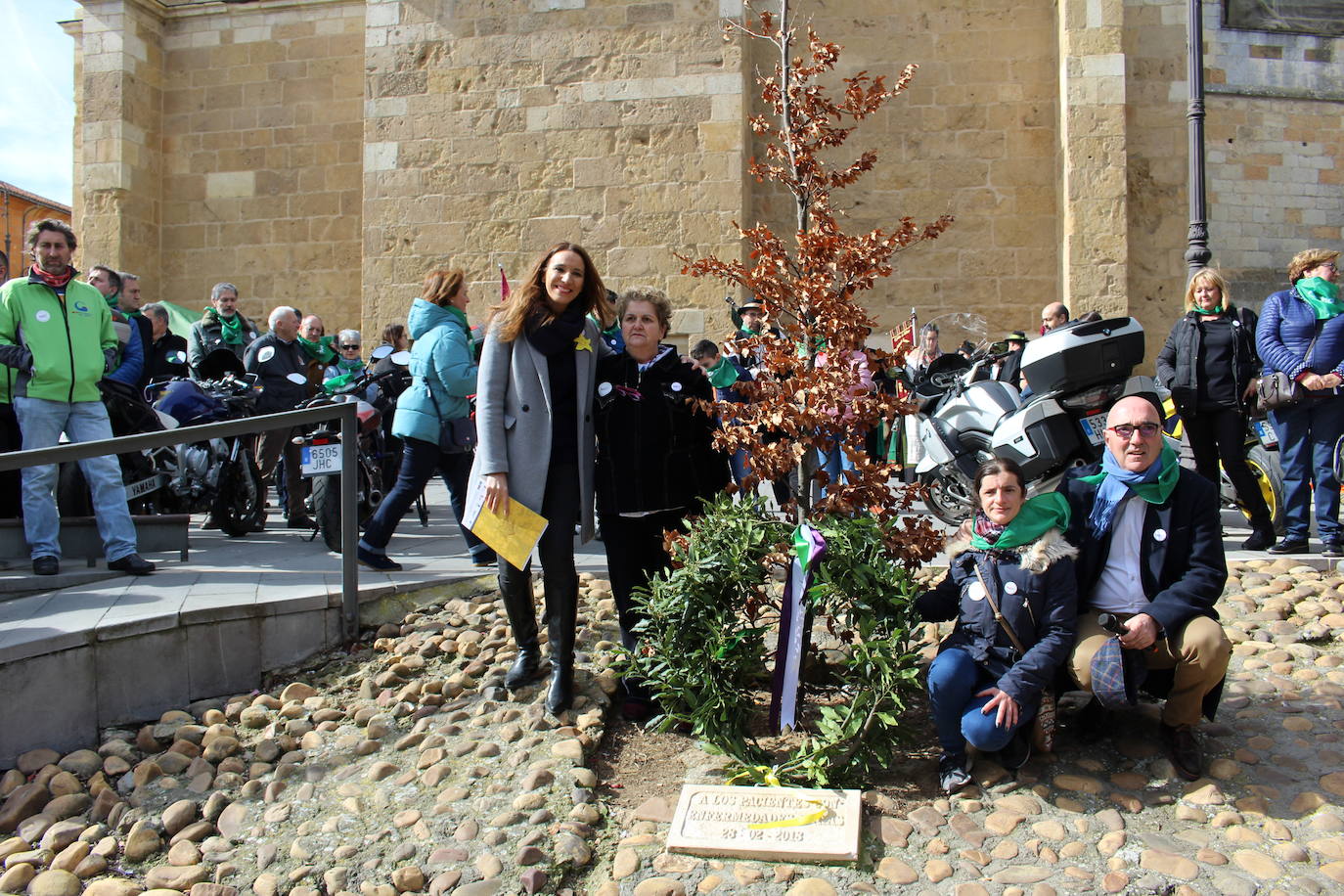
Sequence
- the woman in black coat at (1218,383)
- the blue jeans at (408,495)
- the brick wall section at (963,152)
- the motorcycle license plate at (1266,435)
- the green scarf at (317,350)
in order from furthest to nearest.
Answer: the brick wall section at (963,152) < the green scarf at (317,350) < the motorcycle license plate at (1266,435) < the woman in black coat at (1218,383) < the blue jeans at (408,495)

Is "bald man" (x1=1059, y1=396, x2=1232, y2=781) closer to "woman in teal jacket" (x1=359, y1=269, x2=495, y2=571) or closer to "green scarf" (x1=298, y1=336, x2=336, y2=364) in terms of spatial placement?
"woman in teal jacket" (x1=359, y1=269, x2=495, y2=571)

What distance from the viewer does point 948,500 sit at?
23.4 ft

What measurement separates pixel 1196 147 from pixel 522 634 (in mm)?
7931

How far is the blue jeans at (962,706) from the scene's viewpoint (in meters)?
3.21

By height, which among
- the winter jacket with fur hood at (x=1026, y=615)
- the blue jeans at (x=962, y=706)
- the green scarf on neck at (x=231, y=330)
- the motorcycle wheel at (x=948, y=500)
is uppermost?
the green scarf on neck at (x=231, y=330)

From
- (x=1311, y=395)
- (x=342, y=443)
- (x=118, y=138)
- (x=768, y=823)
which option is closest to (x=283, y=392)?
(x=342, y=443)

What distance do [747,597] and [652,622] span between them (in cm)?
37

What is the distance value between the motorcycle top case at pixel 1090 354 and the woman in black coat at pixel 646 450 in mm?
2551

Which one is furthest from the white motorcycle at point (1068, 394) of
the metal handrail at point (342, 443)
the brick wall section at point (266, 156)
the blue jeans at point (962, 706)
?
the brick wall section at point (266, 156)

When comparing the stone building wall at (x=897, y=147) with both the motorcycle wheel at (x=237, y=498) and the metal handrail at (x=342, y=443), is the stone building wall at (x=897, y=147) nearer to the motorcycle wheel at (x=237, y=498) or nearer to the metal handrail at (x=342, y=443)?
the motorcycle wheel at (x=237, y=498)

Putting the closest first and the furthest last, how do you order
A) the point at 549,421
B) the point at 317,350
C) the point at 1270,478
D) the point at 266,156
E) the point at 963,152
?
the point at 549,421 → the point at 1270,478 → the point at 317,350 → the point at 963,152 → the point at 266,156

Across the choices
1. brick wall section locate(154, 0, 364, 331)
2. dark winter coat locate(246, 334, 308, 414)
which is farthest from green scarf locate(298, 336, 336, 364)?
brick wall section locate(154, 0, 364, 331)

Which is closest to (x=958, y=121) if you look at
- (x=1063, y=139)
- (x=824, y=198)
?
(x=1063, y=139)

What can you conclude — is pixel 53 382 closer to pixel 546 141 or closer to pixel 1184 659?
pixel 1184 659
